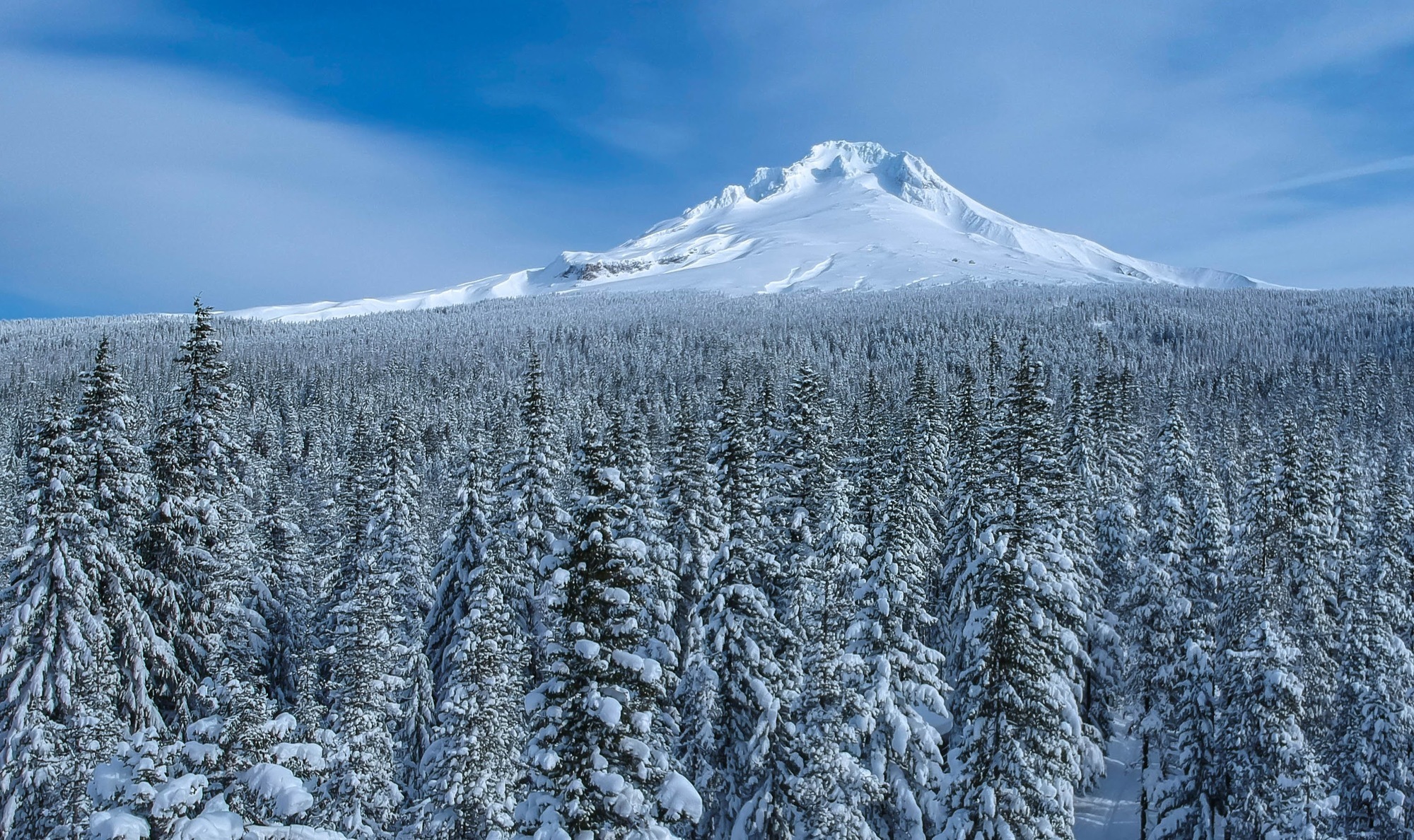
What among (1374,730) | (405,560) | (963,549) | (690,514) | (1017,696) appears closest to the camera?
(1017,696)

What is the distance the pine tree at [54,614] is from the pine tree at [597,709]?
10.5 metres

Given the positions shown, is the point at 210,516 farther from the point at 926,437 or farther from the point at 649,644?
the point at 926,437

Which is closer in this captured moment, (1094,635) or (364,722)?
(364,722)

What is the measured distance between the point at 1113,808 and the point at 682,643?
67.3 feet

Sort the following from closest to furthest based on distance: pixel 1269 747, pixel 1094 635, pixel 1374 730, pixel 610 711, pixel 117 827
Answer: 1. pixel 117 827
2. pixel 610 711
3. pixel 1269 747
4. pixel 1374 730
5. pixel 1094 635

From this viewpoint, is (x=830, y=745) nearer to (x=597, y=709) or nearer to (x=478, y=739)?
(x=597, y=709)

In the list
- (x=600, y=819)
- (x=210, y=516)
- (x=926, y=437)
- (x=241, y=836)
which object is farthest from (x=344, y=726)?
(x=926, y=437)

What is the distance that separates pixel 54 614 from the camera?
18828 millimetres

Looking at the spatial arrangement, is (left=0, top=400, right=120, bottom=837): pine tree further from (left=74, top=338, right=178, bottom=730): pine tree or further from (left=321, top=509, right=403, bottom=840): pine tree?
(left=321, top=509, right=403, bottom=840): pine tree

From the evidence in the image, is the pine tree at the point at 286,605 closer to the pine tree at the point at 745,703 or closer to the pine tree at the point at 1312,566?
the pine tree at the point at 745,703

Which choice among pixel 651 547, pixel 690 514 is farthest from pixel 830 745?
pixel 690 514

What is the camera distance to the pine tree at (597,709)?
14.4m

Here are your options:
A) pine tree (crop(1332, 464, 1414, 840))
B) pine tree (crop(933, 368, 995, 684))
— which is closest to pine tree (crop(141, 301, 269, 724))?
pine tree (crop(933, 368, 995, 684))

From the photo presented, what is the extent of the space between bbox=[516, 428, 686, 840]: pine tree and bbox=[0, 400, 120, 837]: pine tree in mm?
10530
